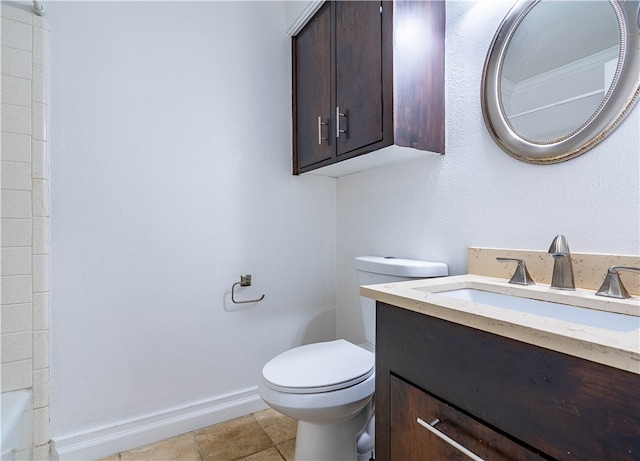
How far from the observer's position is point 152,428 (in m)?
1.47

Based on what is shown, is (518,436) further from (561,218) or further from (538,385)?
(561,218)

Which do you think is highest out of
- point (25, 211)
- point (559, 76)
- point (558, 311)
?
point (559, 76)

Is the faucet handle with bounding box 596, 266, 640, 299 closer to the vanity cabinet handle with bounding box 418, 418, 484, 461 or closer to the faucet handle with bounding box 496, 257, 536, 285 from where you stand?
the faucet handle with bounding box 496, 257, 536, 285

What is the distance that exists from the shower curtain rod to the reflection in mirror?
5.71 ft

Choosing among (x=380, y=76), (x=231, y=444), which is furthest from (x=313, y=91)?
(x=231, y=444)

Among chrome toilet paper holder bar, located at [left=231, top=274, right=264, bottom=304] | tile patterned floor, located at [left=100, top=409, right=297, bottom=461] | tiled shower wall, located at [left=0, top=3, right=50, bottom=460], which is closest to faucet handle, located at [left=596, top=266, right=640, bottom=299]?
tile patterned floor, located at [left=100, top=409, right=297, bottom=461]

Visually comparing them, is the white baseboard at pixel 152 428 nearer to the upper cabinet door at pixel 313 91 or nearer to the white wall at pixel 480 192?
the white wall at pixel 480 192

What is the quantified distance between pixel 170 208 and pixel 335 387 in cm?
110

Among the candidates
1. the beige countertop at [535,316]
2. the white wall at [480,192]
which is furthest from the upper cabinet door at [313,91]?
the beige countertop at [535,316]

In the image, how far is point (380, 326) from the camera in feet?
2.79

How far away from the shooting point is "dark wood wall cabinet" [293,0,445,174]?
46.0 inches

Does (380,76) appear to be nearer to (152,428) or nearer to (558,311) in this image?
(558,311)

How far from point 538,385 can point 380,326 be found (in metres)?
0.38

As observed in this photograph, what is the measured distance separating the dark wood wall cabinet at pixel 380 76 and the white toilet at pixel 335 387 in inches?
20.5
